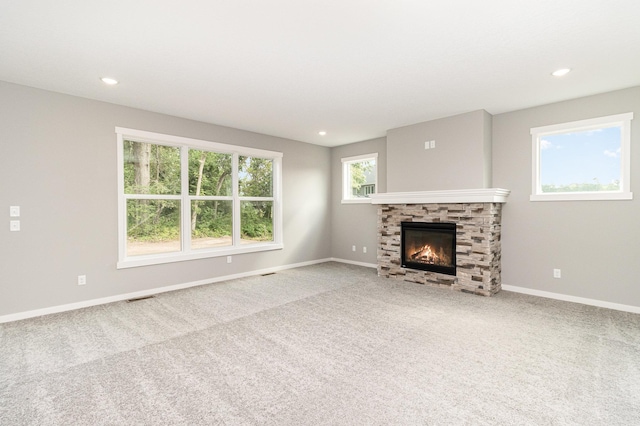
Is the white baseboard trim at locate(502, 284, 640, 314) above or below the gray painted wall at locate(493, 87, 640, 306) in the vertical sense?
below

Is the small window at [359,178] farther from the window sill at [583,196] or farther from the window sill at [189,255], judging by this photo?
the window sill at [583,196]

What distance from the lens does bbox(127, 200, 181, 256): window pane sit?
4.43m

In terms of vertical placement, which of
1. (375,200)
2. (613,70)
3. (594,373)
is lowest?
(594,373)

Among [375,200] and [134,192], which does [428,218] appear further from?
[134,192]

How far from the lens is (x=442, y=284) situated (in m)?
4.80

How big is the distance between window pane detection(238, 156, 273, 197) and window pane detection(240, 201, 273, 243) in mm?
203

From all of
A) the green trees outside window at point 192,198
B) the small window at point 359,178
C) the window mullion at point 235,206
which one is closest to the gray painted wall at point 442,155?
the small window at point 359,178

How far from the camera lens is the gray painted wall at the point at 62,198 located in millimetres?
3469

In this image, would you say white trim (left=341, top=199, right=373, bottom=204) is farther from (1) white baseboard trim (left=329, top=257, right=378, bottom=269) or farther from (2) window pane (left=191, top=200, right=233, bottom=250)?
(2) window pane (left=191, top=200, right=233, bottom=250)

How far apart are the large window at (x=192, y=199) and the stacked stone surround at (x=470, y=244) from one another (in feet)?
9.17

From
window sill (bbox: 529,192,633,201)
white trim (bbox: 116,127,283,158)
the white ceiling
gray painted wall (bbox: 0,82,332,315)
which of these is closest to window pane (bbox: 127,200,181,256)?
gray painted wall (bbox: 0,82,332,315)

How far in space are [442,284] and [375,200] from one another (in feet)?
6.02

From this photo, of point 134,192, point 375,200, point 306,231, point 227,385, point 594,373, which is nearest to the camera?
point 227,385

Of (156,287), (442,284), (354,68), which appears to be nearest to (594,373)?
(442,284)
